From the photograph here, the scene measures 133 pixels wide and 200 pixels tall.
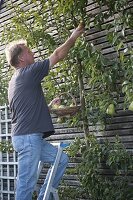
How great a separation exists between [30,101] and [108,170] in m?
1.61

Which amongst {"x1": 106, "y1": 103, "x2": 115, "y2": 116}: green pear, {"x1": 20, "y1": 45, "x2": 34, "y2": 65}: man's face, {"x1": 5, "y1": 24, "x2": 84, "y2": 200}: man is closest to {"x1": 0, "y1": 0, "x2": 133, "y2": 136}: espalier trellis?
{"x1": 106, "y1": 103, "x2": 115, "y2": 116}: green pear

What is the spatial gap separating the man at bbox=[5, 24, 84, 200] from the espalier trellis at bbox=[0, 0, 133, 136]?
57 cm

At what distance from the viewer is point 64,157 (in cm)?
409

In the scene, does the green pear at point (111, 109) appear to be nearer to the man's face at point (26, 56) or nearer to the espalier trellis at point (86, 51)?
the espalier trellis at point (86, 51)

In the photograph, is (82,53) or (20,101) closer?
(20,101)

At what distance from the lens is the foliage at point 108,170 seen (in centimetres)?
456

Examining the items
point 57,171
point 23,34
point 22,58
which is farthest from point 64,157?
point 23,34

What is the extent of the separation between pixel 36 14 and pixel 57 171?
2.18 m

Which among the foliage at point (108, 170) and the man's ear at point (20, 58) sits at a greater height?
the man's ear at point (20, 58)

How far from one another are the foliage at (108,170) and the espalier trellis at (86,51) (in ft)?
1.19

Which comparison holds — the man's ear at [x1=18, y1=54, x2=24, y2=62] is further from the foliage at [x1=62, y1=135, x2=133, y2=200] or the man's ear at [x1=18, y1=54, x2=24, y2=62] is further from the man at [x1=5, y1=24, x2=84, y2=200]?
the foliage at [x1=62, y1=135, x2=133, y2=200]

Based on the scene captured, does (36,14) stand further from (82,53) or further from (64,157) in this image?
(64,157)

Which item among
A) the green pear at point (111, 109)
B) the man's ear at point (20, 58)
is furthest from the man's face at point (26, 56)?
the green pear at point (111, 109)

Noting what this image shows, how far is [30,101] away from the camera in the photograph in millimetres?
3959
